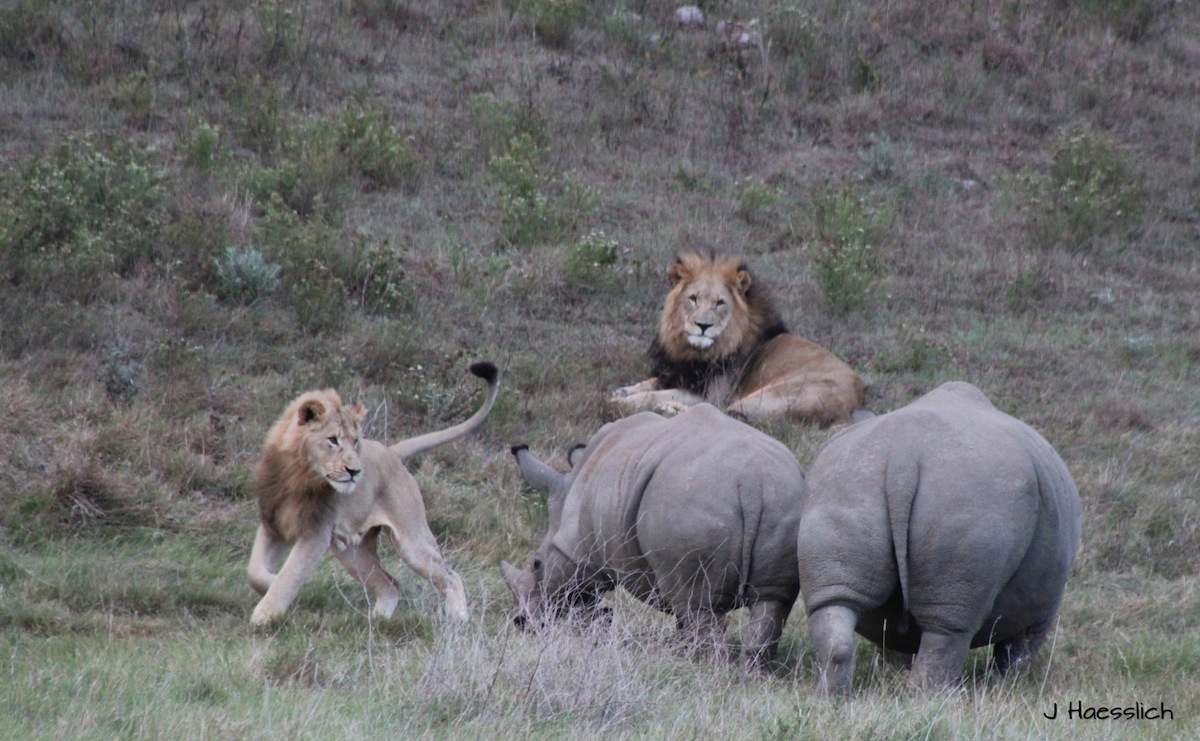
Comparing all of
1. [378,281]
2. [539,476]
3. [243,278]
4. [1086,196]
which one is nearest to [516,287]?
[378,281]

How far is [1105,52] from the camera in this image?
22453 mm

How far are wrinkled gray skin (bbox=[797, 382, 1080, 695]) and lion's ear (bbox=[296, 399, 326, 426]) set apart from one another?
285 cm

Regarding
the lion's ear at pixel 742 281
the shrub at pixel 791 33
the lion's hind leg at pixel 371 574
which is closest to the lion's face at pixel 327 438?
the lion's hind leg at pixel 371 574

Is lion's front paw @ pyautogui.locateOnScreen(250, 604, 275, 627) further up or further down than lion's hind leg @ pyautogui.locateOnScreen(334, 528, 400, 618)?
further up

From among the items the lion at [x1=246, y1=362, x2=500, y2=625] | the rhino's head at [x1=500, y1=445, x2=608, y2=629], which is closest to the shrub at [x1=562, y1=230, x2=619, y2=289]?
the lion at [x1=246, y1=362, x2=500, y2=625]

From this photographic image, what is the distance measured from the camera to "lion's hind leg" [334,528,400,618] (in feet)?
26.2

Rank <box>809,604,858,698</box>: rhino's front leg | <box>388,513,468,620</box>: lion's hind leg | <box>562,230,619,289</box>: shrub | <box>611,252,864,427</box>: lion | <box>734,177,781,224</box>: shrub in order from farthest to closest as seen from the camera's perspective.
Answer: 1. <box>734,177,781,224</box>: shrub
2. <box>562,230,619,289</box>: shrub
3. <box>611,252,864,427</box>: lion
4. <box>388,513,468,620</box>: lion's hind leg
5. <box>809,604,858,698</box>: rhino's front leg

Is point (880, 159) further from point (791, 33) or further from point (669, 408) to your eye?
point (669, 408)

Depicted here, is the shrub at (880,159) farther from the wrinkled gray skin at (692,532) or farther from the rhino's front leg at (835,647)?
the rhino's front leg at (835,647)

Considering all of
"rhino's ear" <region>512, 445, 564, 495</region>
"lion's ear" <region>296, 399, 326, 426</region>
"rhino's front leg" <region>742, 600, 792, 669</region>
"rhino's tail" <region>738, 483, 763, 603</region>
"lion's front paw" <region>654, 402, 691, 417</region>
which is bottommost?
"lion's front paw" <region>654, 402, 691, 417</region>

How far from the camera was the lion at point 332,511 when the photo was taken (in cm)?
758

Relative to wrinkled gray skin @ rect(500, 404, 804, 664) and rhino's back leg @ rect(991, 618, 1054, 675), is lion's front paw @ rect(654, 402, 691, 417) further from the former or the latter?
rhino's back leg @ rect(991, 618, 1054, 675)

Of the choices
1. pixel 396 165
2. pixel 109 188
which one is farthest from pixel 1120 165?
pixel 109 188

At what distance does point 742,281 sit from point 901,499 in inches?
277
